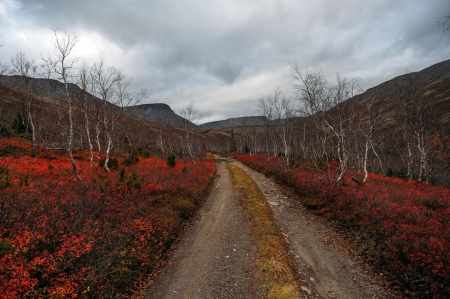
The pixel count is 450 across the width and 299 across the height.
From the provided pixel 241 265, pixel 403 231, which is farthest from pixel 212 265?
pixel 403 231

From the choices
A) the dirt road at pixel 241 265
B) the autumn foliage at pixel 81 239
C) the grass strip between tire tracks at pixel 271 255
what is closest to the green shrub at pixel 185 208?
the autumn foliage at pixel 81 239

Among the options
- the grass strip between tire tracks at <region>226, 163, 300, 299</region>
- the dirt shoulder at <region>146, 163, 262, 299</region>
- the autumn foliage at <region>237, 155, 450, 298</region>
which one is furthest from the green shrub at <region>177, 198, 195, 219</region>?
the autumn foliage at <region>237, 155, 450, 298</region>

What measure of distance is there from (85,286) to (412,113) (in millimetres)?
33738

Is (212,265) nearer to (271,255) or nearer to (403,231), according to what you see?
(271,255)

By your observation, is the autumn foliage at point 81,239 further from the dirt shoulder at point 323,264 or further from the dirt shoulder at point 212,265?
the dirt shoulder at point 323,264

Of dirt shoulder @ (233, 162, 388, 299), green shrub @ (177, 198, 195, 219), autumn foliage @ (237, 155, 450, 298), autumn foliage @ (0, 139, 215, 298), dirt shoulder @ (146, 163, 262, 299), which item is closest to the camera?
autumn foliage @ (0, 139, 215, 298)

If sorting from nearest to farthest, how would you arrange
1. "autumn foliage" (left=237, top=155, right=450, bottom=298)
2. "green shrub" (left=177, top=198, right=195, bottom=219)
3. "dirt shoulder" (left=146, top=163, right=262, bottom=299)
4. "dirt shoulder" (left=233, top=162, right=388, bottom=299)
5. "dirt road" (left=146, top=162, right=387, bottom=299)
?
"autumn foliage" (left=237, top=155, right=450, bottom=298) → "dirt shoulder" (left=233, top=162, right=388, bottom=299) → "dirt road" (left=146, top=162, right=387, bottom=299) → "dirt shoulder" (left=146, top=163, right=262, bottom=299) → "green shrub" (left=177, top=198, right=195, bottom=219)

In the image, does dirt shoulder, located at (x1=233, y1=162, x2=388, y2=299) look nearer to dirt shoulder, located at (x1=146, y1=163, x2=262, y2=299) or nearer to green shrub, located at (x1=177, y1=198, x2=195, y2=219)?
dirt shoulder, located at (x1=146, y1=163, x2=262, y2=299)

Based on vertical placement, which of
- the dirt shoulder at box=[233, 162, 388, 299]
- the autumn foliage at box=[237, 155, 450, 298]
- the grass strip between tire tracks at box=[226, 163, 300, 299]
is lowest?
the dirt shoulder at box=[233, 162, 388, 299]

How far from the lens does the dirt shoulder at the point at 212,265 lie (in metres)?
6.46

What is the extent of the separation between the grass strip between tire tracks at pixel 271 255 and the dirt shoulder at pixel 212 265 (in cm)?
35

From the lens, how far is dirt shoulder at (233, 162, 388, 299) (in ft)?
20.3

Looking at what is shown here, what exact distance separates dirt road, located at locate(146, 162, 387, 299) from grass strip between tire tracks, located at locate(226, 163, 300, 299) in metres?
0.31

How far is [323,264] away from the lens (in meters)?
7.59
